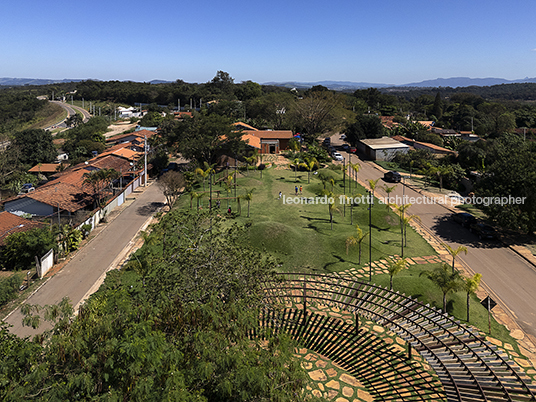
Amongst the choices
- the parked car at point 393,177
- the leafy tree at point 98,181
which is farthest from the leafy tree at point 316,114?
the leafy tree at point 98,181

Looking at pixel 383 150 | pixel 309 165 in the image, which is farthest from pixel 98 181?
pixel 383 150

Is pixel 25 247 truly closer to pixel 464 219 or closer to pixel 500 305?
pixel 500 305

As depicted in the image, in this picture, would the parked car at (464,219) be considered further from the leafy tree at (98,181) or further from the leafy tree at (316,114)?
the leafy tree at (316,114)

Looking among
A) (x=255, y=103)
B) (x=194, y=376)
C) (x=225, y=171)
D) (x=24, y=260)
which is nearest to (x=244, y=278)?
(x=194, y=376)

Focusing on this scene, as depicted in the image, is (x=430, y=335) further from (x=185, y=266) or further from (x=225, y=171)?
(x=225, y=171)

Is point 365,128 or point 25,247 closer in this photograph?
point 25,247

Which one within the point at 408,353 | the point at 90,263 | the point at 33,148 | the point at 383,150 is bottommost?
the point at 90,263

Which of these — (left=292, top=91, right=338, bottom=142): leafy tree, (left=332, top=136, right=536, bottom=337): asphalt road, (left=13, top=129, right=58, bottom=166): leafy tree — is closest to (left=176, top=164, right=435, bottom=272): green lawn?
(left=332, top=136, right=536, bottom=337): asphalt road
